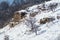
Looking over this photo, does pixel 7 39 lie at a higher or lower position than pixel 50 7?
lower

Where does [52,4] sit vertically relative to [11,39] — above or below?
above

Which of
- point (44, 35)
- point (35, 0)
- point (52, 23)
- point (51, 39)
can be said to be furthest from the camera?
point (35, 0)

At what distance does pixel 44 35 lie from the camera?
10359mm

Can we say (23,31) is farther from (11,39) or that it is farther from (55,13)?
(55,13)

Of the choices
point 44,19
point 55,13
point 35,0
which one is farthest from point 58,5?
point 35,0

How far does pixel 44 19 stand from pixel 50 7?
9.54ft

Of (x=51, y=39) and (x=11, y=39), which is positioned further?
(x=11, y=39)

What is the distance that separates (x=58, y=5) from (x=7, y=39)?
4.25m

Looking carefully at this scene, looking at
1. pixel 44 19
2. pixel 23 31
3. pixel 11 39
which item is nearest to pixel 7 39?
pixel 11 39

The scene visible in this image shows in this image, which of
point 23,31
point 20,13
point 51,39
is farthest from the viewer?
point 20,13

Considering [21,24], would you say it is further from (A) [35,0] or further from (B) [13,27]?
(A) [35,0]

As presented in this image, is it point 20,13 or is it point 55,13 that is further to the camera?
point 20,13

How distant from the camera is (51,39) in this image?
31.3 ft

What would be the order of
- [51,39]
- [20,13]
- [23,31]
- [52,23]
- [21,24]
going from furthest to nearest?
[20,13], [21,24], [23,31], [52,23], [51,39]
